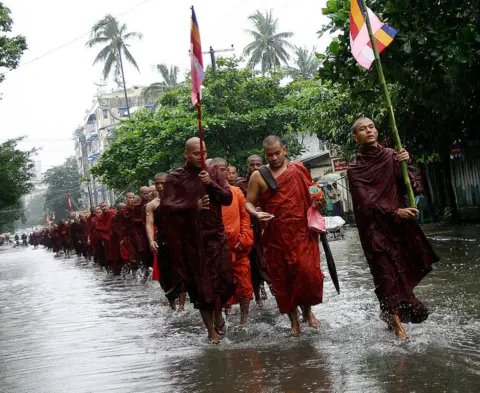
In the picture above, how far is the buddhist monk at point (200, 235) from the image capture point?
677 centimetres

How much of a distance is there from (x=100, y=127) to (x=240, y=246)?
82092 mm

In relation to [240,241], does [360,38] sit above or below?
above

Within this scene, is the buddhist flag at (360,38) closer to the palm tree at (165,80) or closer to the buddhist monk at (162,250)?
the buddhist monk at (162,250)

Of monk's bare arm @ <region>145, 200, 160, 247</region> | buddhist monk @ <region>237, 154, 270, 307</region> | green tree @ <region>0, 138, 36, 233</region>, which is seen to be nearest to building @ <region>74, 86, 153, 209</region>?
green tree @ <region>0, 138, 36, 233</region>

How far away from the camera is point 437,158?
861 inches

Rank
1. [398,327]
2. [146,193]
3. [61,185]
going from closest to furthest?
[398,327], [146,193], [61,185]

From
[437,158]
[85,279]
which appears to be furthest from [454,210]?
[85,279]

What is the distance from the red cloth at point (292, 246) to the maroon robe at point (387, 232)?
0.62 m

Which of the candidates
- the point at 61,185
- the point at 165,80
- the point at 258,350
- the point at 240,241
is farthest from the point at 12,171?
the point at 61,185

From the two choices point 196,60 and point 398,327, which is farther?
point 196,60

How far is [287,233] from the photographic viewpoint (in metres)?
6.76

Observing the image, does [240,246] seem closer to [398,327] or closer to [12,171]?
[398,327]

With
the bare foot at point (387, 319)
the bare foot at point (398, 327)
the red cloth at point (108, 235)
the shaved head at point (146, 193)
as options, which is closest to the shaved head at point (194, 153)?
the bare foot at point (387, 319)

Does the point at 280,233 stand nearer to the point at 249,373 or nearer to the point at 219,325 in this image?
the point at 219,325
